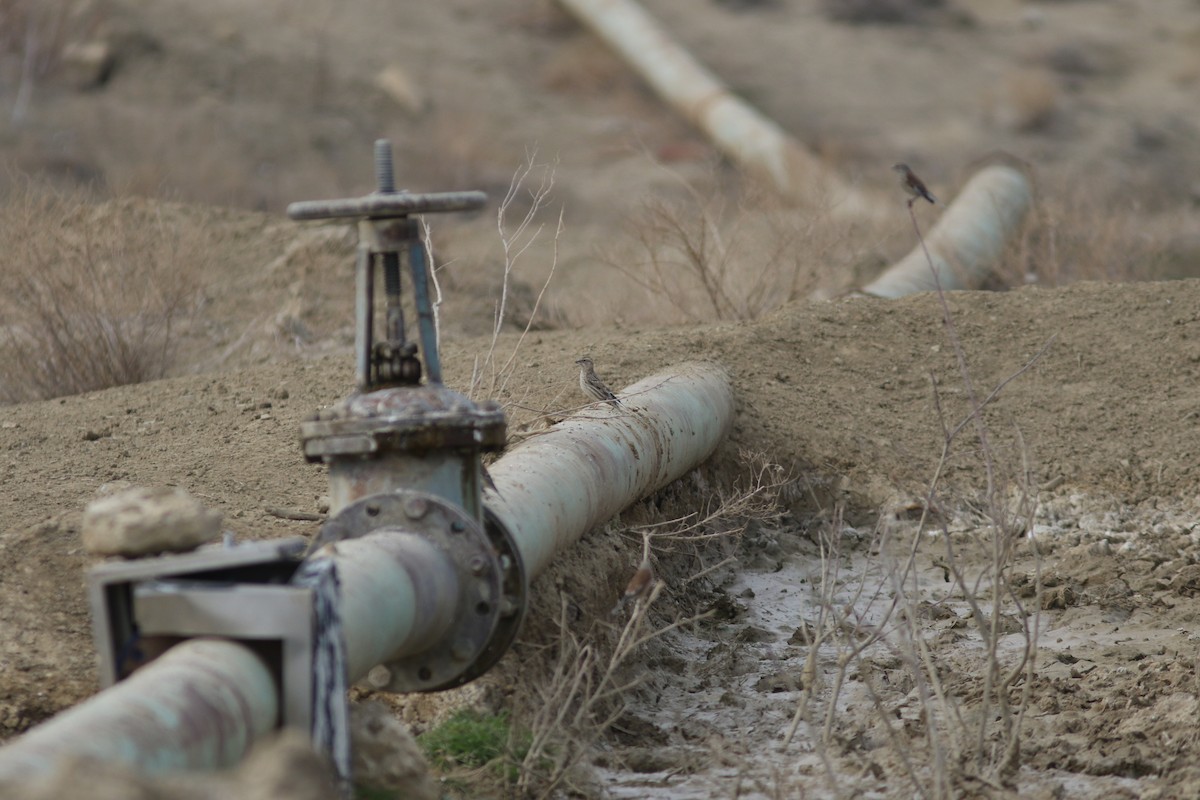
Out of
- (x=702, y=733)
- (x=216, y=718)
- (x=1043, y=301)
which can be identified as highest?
(x=216, y=718)

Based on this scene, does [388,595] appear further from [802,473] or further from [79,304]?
[79,304]

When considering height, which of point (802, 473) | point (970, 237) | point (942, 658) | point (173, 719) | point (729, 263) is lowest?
point (942, 658)

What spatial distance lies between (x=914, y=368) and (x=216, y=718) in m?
5.32

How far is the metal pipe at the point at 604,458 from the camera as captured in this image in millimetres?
3738

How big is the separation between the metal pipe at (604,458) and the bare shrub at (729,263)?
2314 millimetres

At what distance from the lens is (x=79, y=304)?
22.8 feet

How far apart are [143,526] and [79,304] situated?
4852 mm

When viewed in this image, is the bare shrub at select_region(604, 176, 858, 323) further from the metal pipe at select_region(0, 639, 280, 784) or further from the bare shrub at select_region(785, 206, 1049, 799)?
the metal pipe at select_region(0, 639, 280, 784)

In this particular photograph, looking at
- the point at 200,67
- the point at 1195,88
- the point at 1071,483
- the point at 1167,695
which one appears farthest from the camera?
the point at 1195,88

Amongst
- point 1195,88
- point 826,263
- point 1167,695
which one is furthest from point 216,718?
point 1195,88

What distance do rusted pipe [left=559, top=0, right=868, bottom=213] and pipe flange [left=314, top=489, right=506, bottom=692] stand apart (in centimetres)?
921

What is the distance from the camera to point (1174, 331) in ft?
23.4

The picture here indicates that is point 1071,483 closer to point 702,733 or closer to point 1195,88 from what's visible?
point 702,733

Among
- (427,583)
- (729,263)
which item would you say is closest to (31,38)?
(729,263)
